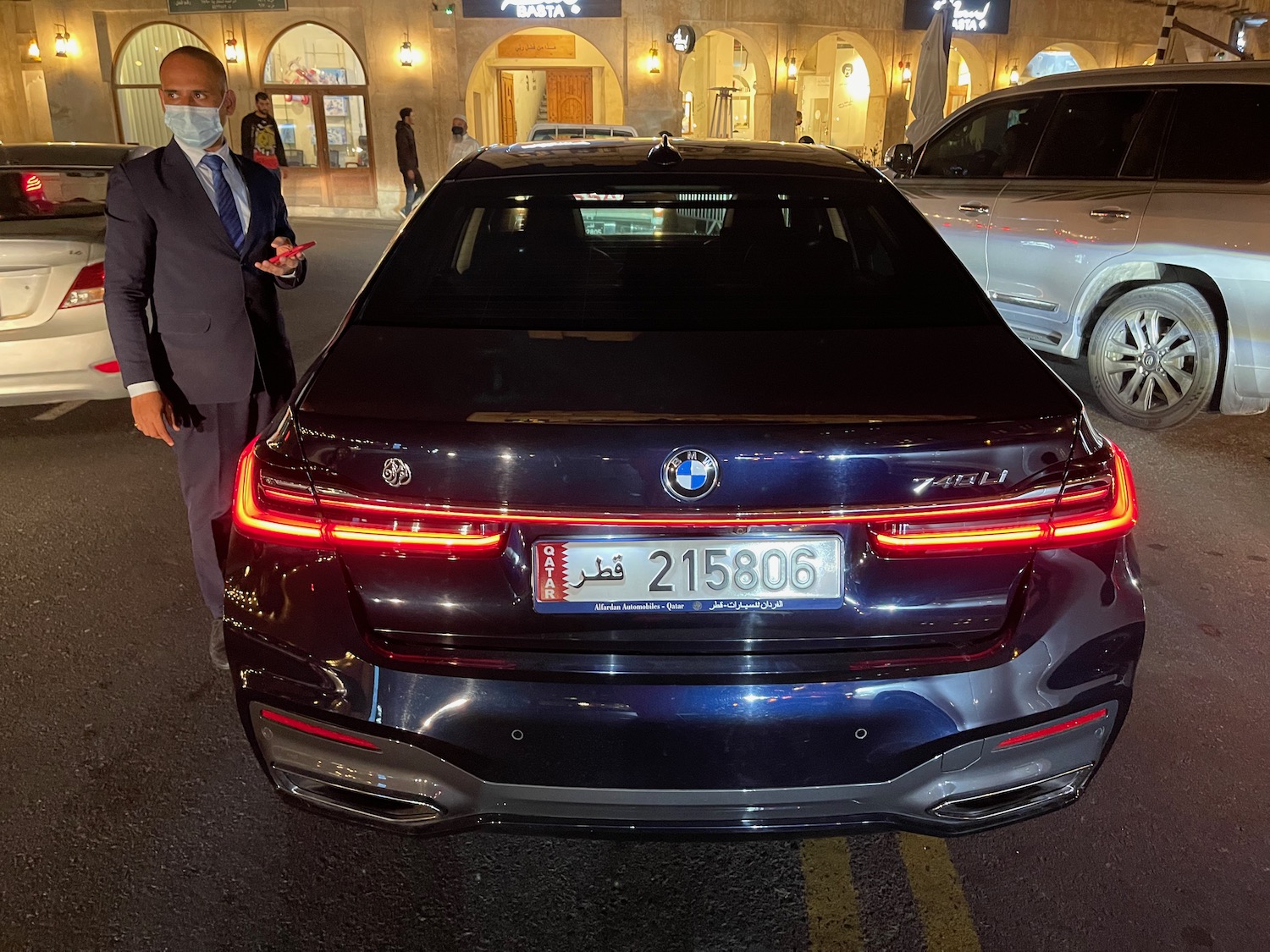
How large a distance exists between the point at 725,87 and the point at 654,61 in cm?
223

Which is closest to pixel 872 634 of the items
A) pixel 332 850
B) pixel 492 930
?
pixel 492 930

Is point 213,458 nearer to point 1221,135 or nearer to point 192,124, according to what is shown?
point 192,124

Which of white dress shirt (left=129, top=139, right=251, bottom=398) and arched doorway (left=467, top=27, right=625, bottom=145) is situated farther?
arched doorway (left=467, top=27, right=625, bottom=145)

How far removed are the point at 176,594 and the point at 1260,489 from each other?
503 cm

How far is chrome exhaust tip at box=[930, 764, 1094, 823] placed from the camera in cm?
185

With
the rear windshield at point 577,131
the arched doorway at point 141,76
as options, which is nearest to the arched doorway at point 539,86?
the arched doorway at point 141,76

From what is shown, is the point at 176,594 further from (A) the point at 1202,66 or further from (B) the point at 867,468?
(A) the point at 1202,66

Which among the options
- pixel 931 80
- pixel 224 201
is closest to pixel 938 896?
pixel 224 201

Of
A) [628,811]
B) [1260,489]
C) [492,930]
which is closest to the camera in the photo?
[628,811]

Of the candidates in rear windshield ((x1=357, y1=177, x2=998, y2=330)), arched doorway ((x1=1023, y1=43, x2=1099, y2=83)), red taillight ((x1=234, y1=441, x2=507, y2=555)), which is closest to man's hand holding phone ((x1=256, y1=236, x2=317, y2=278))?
rear windshield ((x1=357, y1=177, x2=998, y2=330))

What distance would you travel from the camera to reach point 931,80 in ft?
47.3

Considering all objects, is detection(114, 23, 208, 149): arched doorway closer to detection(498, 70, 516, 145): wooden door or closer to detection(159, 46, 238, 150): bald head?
detection(498, 70, 516, 145): wooden door

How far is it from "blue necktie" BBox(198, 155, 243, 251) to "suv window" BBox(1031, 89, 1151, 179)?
5.05 metres

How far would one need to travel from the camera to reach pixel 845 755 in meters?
1.76
